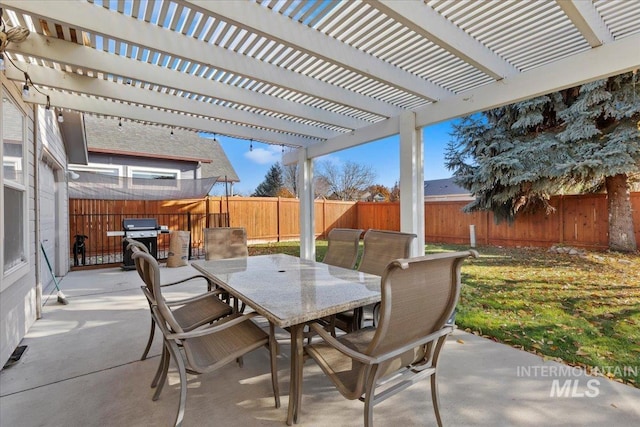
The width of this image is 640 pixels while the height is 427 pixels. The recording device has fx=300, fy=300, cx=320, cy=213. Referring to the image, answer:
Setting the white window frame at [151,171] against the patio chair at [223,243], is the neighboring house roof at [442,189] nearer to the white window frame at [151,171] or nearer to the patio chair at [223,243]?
the white window frame at [151,171]

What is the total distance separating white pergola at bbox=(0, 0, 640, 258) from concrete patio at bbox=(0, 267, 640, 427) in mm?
1924

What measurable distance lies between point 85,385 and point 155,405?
2.26 feet

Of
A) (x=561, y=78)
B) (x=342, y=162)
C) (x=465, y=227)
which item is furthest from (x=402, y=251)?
(x=342, y=162)

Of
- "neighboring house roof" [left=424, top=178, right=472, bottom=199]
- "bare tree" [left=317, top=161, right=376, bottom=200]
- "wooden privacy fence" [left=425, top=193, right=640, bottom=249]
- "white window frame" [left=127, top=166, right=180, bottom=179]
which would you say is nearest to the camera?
"wooden privacy fence" [left=425, top=193, right=640, bottom=249]

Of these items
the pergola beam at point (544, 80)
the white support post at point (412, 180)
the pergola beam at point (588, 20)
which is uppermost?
the pergola beam at point (588, 20)

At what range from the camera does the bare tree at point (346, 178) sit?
856 inches

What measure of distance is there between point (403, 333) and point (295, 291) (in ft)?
2.75

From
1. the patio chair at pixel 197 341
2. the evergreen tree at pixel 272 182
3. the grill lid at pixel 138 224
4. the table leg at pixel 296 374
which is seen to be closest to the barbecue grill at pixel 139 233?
the grill lid at pixel 138 224

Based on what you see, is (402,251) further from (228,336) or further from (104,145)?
(104,145)

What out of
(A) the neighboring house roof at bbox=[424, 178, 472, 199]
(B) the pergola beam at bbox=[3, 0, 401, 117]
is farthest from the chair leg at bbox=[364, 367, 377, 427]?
(A) the neighboring house roof at bbox=[424, 178, 472, 199]

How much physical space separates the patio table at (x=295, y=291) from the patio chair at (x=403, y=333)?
0.18 m

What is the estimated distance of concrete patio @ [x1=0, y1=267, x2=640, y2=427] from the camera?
183 cm

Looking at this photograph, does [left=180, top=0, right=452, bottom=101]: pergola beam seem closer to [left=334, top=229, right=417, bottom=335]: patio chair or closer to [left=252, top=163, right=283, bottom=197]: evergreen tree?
[left=334, top=229, right=417, bottom=335]: patio chair

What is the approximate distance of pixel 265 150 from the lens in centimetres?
2506
